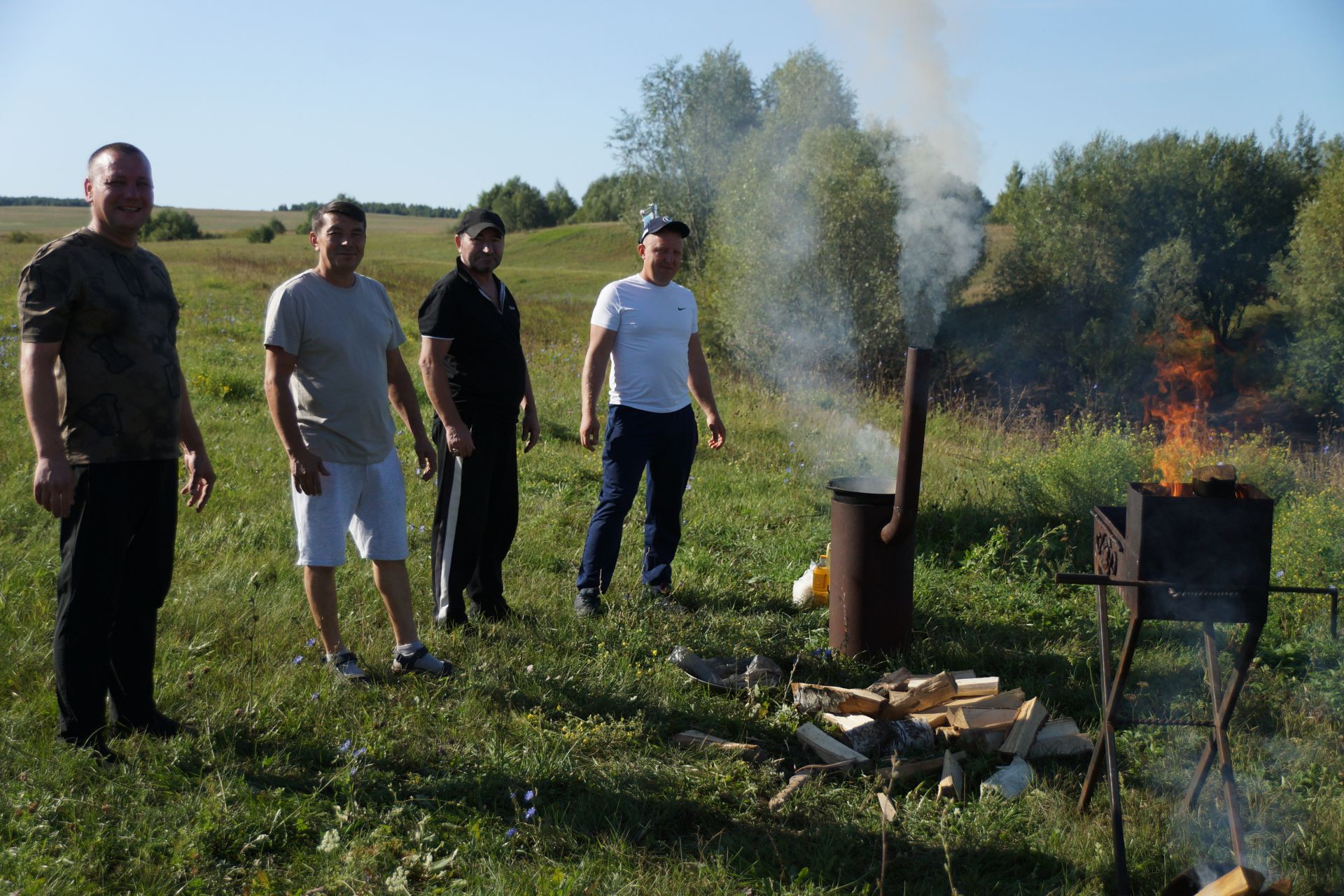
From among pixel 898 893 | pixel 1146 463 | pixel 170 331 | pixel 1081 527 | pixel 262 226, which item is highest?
pixel 262 226

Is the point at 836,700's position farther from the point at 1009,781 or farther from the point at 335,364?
the point at 335,364

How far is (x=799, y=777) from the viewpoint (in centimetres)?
330

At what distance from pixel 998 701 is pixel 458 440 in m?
2.62

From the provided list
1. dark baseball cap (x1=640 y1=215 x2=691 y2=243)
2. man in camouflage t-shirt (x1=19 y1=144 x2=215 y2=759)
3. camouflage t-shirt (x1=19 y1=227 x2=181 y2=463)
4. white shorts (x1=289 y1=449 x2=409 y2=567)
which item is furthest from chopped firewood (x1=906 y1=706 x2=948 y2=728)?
camouflage t-shirt (x1=19 y1=227 x2=181 y2=463)

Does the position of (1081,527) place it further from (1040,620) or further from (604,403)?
(604,403)

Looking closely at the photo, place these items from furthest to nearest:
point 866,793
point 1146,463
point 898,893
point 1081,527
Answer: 1. point 1146,463
2. point 1081,527
3. point 866,793
4. point 898,893

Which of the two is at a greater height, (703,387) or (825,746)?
(703,387)

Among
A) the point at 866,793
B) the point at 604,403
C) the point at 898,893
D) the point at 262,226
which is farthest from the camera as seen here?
the point at 262,226

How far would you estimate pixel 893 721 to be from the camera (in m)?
3.74

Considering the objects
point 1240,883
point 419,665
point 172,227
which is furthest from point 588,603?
point 172,227

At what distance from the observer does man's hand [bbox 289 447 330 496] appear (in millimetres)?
3436

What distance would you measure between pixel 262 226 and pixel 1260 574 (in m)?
74.3

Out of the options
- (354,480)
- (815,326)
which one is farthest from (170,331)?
(815,326)

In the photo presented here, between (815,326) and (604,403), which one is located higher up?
(815,326)
